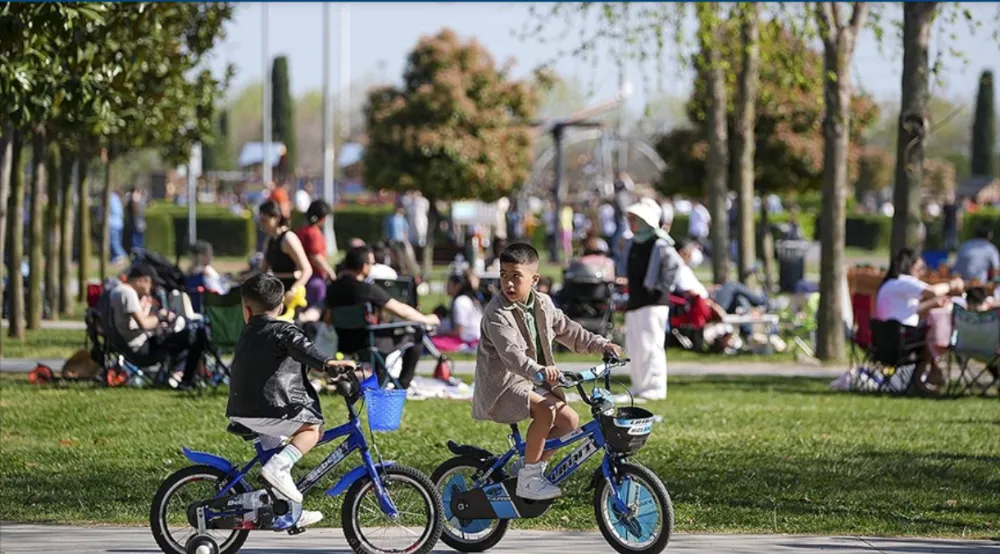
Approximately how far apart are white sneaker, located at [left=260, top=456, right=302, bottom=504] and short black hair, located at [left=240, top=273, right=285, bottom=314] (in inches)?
28.3

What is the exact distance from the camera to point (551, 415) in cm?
822

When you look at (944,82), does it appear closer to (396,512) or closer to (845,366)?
(845,366)

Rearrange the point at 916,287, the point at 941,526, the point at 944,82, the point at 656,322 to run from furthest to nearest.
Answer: the point at 944,82
the point at 916,287
the point at 656,322
the point at 941,526

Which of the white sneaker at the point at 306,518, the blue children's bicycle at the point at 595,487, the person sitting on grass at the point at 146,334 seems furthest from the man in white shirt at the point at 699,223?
the white sneaker at the point at 306,518

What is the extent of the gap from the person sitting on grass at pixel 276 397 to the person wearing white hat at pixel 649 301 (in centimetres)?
719

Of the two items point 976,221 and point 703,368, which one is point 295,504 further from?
point 976,221

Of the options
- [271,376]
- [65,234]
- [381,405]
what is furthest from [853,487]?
[65,234]

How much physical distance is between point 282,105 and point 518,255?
8270 centimetres

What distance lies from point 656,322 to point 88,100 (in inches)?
204

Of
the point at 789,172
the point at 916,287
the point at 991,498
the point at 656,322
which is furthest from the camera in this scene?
the point at 789,172

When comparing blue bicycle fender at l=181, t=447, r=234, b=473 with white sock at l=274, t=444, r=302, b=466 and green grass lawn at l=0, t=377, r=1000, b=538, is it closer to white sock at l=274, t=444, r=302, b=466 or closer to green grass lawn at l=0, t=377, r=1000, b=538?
white sock at l=274, t=444, r=302, b=466

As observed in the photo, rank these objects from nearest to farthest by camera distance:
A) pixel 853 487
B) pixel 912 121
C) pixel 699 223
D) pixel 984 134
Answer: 1. pixel 853 487
2. pixel 912 121
3. pixel 699 223
4. pixel 984 134

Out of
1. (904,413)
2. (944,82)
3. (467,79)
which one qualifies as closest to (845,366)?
(944,82)

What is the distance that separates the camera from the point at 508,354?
8.12 m
